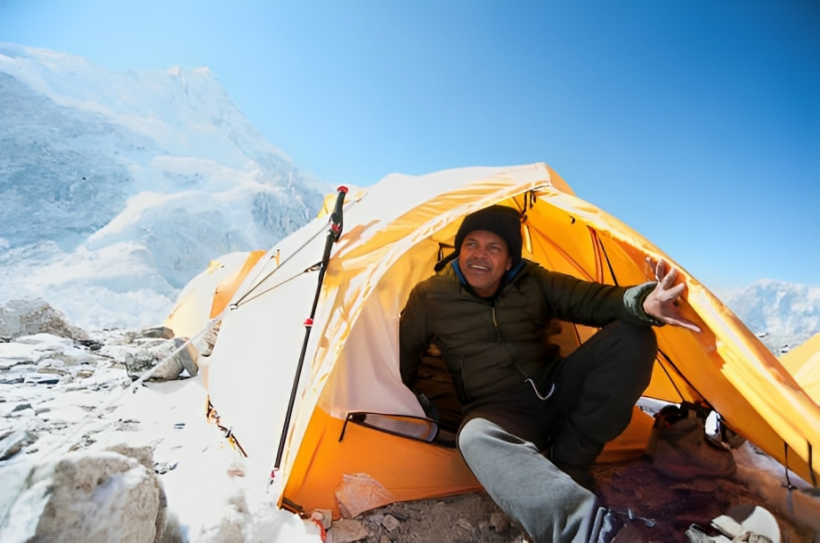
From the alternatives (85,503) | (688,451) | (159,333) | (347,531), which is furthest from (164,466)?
(159,333)

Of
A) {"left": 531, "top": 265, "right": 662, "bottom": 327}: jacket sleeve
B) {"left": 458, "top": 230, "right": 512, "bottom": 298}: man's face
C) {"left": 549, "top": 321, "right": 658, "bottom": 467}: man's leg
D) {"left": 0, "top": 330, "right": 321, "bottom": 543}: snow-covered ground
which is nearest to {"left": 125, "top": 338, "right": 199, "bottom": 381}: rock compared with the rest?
{"left": 0, "top": 330, "right": 321, "bottom": 543}: snow-covered ground

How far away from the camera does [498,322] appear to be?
254 centimetres

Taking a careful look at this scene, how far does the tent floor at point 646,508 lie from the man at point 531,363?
0.39 meters

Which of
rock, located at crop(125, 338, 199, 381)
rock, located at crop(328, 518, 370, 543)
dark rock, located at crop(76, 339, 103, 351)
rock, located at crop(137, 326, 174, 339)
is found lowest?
dark rock, located at crop(76, 339, 103, 351)

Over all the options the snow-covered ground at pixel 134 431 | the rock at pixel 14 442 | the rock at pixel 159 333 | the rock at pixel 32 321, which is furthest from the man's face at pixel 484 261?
the rock at pixel 32 321

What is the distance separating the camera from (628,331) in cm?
200

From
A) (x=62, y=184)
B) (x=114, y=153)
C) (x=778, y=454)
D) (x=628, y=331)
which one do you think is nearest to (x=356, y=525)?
(x=628, y=331)

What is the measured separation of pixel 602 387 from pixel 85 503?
2.20 metres

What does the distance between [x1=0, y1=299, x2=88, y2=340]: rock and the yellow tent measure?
909 centimetres

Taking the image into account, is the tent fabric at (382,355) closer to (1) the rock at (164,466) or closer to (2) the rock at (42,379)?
(1) the rock at (164,466)

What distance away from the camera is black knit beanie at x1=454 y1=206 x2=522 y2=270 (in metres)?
2.64

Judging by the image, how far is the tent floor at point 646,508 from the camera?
197 centimetres

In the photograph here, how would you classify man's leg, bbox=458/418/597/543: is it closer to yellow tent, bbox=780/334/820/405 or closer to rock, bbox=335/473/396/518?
rock, bbox=335/473/396/518

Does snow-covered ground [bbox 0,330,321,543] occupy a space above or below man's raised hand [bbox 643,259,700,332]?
below
